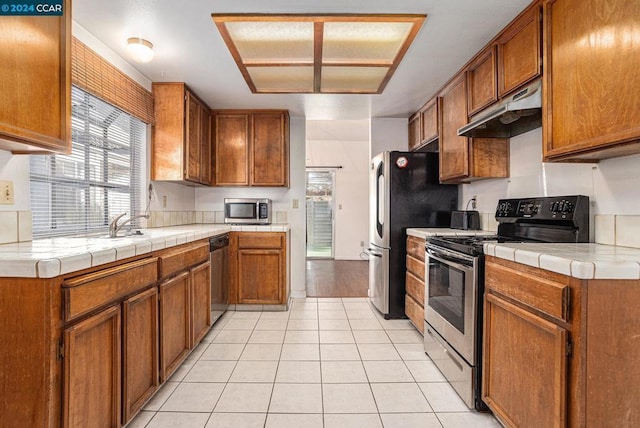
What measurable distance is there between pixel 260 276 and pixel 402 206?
1.57m

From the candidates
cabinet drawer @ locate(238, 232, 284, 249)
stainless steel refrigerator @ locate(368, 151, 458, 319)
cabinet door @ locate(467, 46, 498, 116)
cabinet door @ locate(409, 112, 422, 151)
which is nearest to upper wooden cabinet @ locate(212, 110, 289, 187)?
cabinet drawer @ locate(238, 232, 284, 249)

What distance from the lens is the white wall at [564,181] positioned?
5.31ft

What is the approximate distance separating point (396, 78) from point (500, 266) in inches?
72.9

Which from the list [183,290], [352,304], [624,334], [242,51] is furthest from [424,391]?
[242,51]

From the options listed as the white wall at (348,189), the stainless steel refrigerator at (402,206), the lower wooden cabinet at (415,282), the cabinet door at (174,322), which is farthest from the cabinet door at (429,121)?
the white wall at (348,189)

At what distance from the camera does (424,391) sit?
2.01 m

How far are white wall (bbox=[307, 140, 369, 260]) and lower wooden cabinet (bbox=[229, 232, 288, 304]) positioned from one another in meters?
3.62

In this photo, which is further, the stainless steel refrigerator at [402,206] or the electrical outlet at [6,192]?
the stainless steel refrigerator at [402,206]

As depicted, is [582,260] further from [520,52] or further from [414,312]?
[414,312]

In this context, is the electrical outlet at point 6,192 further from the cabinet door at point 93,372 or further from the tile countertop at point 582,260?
the tile countertop at point 582,260

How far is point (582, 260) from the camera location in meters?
1.17

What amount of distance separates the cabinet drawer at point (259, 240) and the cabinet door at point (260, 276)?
5 cm

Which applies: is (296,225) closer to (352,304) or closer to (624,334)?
(352,304)

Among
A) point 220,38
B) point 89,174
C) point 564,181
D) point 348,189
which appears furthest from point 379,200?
point 348,189
